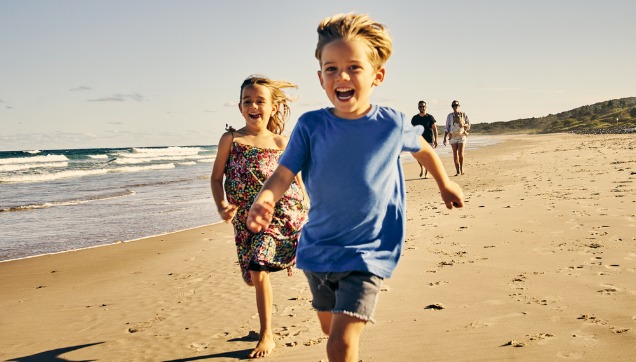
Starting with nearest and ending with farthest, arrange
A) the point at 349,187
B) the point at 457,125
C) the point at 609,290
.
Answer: the point at 349,187 → the point at 609,290 → the point at 457,125

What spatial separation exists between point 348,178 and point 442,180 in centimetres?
48

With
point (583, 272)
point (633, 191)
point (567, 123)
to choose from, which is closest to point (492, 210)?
point (633, 191)

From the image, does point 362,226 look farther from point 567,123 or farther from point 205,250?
point 567,123

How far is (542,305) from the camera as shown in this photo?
408 cm

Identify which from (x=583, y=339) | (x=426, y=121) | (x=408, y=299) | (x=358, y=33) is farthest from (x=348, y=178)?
(x=426, y=121)

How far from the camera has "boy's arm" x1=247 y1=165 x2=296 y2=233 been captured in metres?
2.04

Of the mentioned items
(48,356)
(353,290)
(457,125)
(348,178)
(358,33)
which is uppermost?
(358,33)

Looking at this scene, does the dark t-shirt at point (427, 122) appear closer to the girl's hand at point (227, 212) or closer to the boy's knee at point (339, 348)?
the girl's hand at point (227, 212)

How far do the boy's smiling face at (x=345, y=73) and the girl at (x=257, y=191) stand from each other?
142 centimetres

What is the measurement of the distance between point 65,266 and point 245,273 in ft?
14.7

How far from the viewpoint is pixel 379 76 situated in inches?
98.9

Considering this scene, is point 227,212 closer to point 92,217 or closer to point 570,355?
point 570,355

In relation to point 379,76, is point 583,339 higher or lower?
lower

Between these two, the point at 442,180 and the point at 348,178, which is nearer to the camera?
Result: the point at 348,178
